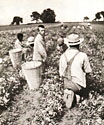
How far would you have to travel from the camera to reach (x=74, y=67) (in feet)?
7.58

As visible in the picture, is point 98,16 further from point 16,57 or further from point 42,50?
point 16,57

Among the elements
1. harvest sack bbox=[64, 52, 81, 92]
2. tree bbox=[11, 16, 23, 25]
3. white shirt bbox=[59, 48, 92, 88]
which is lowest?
harvest sack bbox=[64, 52, 81, 92]

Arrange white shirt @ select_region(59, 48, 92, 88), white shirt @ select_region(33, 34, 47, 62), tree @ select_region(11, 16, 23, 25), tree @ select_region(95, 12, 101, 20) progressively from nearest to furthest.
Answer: white shirt @ select_region(59, 48, 92, 88) < white shirt @ select_region(33, 34, 47, 62) < tree @ select_region(95, 12, 101, 20) < tree @ select_region(11, 16, 23, 25)

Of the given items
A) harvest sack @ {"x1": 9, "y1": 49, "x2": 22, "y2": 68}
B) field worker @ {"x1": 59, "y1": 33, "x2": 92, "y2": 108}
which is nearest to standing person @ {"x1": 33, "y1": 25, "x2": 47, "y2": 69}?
harvest sack @ {"x1": 9, "y1": 49, "x2": 22, "y2": 68}

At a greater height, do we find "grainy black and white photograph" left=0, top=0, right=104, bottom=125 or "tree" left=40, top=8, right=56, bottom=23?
"tree" left=40, top=8, right=56, bottom=23

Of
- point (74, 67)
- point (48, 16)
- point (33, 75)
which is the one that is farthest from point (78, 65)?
point (48, 16)

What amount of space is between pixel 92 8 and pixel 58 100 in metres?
1.62

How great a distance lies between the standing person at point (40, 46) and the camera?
10.3 feet

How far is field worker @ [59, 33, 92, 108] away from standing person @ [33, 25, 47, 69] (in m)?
0.81

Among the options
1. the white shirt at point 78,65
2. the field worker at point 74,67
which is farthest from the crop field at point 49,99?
the white shirt at point 78,65

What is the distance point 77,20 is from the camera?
3.87 meters

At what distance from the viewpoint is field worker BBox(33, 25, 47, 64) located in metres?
3.13

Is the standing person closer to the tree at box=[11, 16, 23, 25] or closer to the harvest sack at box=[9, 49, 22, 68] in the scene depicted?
the harvest sack at box=[9, 49, 22, 68]

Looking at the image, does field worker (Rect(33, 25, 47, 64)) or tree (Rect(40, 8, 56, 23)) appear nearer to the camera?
field worker (Rect(33, 25, 47, 64))
